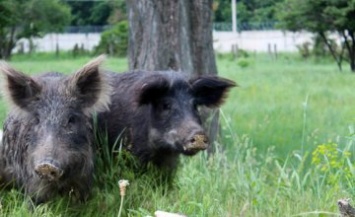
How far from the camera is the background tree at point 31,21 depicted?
31.9 m

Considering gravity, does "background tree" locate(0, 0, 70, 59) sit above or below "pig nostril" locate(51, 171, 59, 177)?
below

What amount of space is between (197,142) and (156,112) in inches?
26.0

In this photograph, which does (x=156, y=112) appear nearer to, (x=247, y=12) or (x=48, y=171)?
(x=48, y=171)

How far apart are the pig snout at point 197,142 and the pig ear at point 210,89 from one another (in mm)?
620

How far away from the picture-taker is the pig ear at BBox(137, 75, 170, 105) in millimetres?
6660

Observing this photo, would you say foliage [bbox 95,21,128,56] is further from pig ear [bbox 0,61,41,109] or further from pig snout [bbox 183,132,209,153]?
pig ear [bbox 0,61,41,109]

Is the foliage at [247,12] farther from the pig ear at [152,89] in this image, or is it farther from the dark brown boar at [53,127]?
the dark brown boar at [53,127]

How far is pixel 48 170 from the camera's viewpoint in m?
5.24

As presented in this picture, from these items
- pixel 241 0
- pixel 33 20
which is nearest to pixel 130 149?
pixel 33 20

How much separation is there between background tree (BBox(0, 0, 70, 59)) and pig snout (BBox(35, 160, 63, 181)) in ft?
68.7

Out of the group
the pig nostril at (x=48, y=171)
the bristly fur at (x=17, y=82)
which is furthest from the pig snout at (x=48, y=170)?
the bristly fur at (x=17, y=82)

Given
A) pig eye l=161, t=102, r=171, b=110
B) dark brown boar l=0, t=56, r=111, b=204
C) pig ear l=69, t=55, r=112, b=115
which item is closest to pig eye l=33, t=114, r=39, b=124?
dark brown boar l=0, t=56, r=111, b=204

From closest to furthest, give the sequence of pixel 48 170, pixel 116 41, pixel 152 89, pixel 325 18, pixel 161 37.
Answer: pixel 48 170 < pixel 152 89 < pixel 161 37 < pixel 325 18 < pixel 116 41

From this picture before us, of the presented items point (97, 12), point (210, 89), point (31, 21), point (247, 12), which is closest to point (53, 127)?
point (210, 89)
